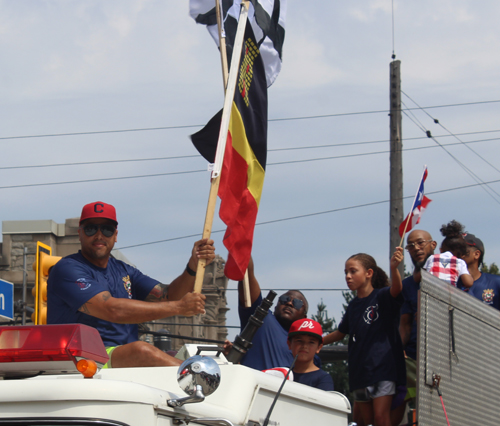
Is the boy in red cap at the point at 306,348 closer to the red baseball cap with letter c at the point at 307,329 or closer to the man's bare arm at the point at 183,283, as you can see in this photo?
the red baseball cap with letter c at the point at 307,329

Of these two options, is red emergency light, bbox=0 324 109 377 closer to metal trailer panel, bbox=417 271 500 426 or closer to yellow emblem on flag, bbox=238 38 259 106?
metal trailer panel, bbox=417 271 500 426

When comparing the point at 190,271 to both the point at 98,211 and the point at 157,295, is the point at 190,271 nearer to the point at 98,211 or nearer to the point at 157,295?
the point at 157,295

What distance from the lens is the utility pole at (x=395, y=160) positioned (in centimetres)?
1337

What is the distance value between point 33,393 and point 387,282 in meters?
4.26

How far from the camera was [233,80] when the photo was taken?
5367 millimetres

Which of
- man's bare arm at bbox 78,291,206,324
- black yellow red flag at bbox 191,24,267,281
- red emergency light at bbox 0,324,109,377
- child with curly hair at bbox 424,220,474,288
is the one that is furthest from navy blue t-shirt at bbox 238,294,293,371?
red emergency light at bbox 0,324,109,377

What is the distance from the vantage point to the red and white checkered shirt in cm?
611

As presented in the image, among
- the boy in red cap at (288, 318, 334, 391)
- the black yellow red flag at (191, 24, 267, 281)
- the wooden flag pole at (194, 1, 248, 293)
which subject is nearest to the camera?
the wooden flag pole at (194, 1, 248, 293)

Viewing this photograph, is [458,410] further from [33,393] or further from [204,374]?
[33,393]

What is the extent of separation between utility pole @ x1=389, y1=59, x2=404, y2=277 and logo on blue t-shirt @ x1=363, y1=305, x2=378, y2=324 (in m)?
7.12

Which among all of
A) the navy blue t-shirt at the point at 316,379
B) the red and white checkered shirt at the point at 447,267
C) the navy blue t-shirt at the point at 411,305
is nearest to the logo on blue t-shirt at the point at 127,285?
the navy blue t-shirt at the point at 316,379

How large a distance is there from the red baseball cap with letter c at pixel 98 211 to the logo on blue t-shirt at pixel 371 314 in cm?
216

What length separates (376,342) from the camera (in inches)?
219

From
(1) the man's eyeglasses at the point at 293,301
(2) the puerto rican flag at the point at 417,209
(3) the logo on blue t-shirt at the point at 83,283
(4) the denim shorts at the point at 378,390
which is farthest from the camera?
(2) the puerto rican flag at the point at 417,209
